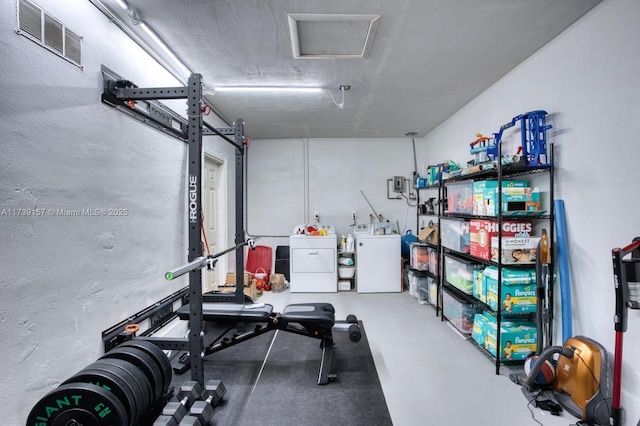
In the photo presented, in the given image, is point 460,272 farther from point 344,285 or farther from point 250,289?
point 250,289

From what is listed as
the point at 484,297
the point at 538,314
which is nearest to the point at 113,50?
the point at 484,297

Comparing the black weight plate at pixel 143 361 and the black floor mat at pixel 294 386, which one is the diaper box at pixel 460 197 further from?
the black weight plate at pixel 143 361

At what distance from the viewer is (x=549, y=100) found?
2.07 m

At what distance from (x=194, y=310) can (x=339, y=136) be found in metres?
3.79

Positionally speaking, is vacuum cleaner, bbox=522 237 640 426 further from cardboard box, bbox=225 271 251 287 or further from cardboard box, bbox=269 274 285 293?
cardboard box, bbox=225 271 251 287

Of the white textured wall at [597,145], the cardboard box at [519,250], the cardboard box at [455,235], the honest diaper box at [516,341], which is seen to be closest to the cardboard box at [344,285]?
the cardboard box at [455,235]

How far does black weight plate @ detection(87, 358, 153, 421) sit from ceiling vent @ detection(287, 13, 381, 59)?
2.31 metres

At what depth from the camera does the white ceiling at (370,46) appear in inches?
65.8

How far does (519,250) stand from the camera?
2.08 m

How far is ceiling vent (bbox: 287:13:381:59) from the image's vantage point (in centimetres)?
175

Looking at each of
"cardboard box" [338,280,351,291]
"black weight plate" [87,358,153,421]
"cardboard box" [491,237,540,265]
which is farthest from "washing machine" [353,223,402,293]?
"black weight plate" [87,358,153,421]

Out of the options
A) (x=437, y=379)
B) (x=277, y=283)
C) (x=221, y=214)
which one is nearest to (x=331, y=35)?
(x=437, y=379)

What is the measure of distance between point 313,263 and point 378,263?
3.36 ft

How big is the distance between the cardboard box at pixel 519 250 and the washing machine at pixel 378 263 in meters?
2.06
